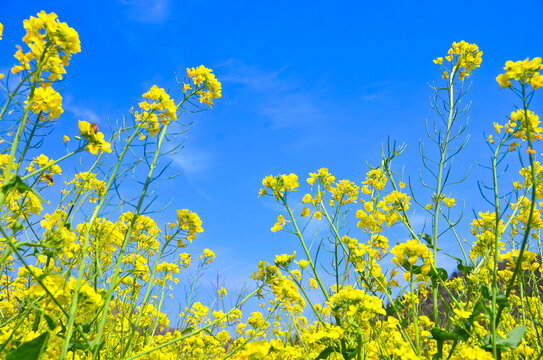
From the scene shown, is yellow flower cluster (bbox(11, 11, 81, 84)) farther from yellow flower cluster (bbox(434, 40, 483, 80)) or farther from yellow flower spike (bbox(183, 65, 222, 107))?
yellow flower cluster (bbox(434, 40, 483, 80))

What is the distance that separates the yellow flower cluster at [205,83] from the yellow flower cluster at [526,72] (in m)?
1.57

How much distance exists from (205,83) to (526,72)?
5.60 ft

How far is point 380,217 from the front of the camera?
2768mm

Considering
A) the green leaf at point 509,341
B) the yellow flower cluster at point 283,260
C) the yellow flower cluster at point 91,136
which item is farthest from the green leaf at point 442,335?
the yellow flower cluster at point 91,136

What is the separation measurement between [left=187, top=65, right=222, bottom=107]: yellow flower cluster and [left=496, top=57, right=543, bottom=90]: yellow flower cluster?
1572mm

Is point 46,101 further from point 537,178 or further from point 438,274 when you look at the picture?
point 537,178

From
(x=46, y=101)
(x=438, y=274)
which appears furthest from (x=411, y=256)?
(x=46, y=101)

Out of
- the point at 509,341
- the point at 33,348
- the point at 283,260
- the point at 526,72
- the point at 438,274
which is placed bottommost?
the point at 33,348

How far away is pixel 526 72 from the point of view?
1.62 m

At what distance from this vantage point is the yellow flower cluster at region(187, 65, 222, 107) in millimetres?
2246

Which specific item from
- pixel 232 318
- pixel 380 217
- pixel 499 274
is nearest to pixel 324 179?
pixel 380 217

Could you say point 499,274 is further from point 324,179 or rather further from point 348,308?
point 348,308

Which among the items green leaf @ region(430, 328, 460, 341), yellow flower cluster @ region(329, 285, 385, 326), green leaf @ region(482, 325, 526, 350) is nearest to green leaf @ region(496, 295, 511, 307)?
green leaf @ region(482, 325, 526, 350)

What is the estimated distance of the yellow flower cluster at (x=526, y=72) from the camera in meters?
1.59
